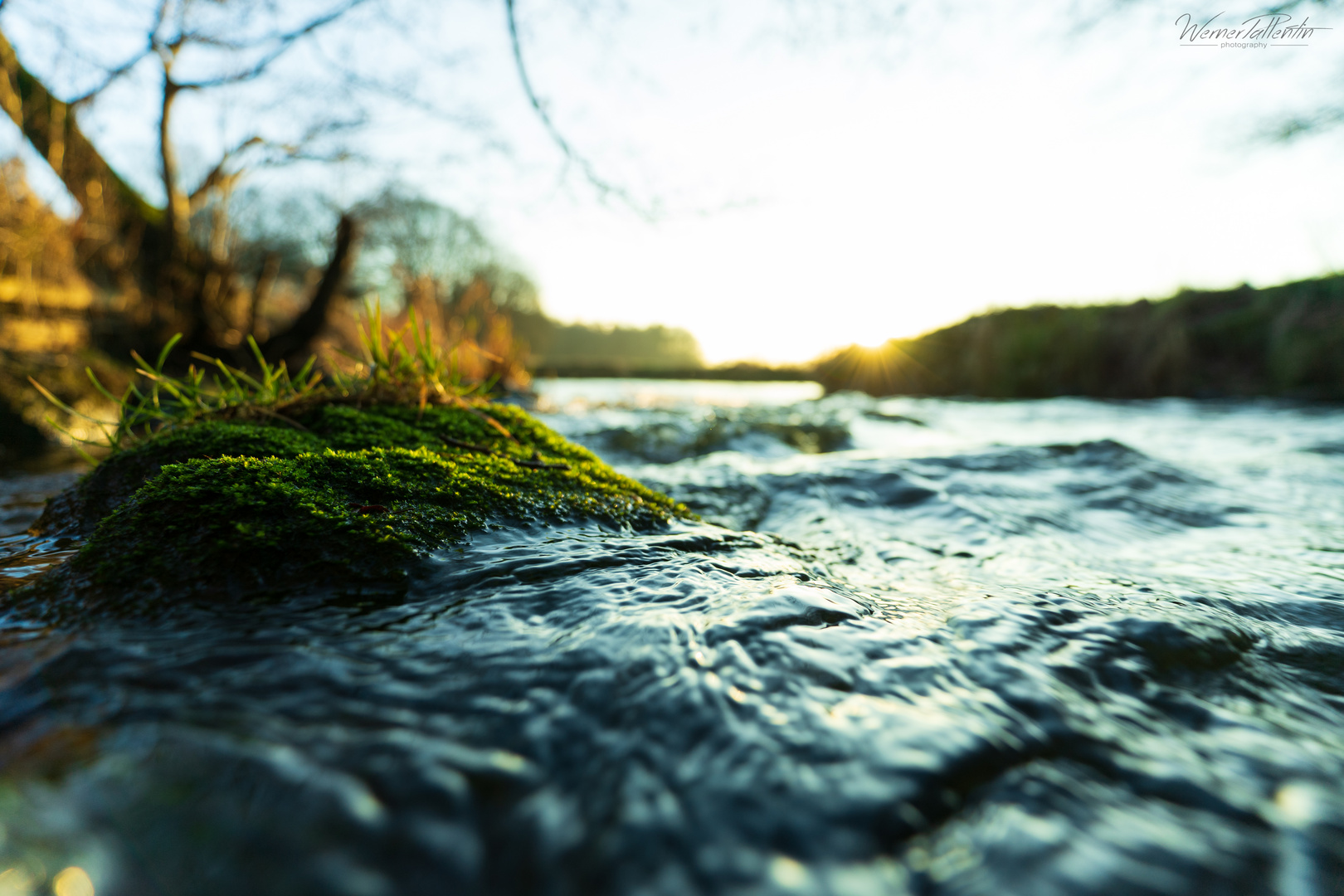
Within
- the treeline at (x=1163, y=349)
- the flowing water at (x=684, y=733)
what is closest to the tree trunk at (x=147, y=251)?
the flowing water at (x=684, y=733)

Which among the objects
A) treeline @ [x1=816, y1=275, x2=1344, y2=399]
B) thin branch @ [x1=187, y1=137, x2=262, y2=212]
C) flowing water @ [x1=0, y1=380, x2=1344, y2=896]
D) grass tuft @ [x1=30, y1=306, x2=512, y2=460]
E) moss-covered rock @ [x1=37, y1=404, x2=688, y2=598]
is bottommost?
flowing water @ [x1=0, y1=380, x2=1344, y2=896]

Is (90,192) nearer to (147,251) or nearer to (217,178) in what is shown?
(147,251)

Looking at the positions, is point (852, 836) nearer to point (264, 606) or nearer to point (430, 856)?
point (430, 856)

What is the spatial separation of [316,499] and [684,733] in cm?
122

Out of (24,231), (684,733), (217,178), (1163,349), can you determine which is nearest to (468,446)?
(684,733)

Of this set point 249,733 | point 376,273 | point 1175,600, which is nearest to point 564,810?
point 249,733

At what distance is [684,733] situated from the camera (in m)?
0.97

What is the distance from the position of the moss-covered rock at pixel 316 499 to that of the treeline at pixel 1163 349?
13.1 metres

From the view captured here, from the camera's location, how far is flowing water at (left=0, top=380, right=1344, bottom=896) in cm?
73

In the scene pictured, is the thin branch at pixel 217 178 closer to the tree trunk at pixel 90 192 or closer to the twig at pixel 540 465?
the tree trunk at pixel 90 192

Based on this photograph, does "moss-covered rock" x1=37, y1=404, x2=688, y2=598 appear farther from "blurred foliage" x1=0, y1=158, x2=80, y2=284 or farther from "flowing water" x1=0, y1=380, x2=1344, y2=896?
"blurred foliage" x1=0, y1=158, x2=80, y2=284

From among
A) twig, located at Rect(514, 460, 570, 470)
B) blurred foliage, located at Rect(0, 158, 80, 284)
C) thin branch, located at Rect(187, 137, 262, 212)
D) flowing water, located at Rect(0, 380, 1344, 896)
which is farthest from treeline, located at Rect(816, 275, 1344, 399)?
blurred foliage, located at Rect(0, 158, 80, 284)

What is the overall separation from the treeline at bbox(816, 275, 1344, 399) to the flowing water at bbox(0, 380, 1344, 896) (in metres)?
12.0

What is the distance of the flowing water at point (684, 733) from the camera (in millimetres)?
726
